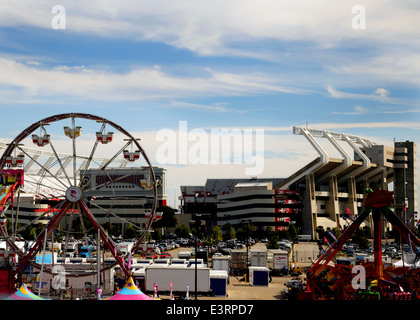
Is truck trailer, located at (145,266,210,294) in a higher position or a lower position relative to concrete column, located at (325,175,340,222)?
lower

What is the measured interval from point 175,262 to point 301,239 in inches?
3368

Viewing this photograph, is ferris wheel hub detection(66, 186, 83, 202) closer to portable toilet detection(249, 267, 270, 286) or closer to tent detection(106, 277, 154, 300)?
tent detection(106, 277, 154, 300)

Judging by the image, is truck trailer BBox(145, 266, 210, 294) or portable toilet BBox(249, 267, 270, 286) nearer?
truck trailer BBox(145, 266, 210, 294)

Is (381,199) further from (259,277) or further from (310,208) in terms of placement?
(310,208)

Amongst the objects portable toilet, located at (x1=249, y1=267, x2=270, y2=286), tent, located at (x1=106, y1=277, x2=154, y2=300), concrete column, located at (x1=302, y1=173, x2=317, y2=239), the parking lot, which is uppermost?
concrete column, located at (x1=302, y1=173, x2=317, y2=239)

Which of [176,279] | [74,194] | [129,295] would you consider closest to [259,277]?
[176,279]

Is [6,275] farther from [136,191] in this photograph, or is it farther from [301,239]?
[136,191]

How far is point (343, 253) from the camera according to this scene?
342 feet

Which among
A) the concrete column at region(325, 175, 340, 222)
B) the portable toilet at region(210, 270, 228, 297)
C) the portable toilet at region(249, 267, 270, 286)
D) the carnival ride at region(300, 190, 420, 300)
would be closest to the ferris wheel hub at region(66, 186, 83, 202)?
the portable toilet at region(210, 270, 228, 297)

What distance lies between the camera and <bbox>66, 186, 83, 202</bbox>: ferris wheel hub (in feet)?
163

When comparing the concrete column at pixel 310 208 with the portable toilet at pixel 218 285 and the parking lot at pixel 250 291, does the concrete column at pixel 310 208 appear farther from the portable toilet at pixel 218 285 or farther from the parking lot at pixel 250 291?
the portable toilet at pixel 218 285

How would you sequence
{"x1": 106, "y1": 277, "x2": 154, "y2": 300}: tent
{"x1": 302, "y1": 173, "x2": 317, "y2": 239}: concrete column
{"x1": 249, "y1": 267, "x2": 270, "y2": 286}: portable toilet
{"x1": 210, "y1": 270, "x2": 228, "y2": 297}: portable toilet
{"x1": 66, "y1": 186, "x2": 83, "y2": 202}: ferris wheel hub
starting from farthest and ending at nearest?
{"x1": 302, "y1": 173, "x2": 317, "y2": 239}: concrete column → {"x1": 249, "y1": 267, "x2": 270, "y2": 286}: portable toilet → {"x1": 210, "y1": 270, "x2": 228, "y2": 297}: portable toilet → {"x1": 66, "y1": 186, "x2": 83, "y2": 202}: ferris wheel hub → {"x1": 106, "y1": 277, "x2": 154, "y2": 300}: tent
